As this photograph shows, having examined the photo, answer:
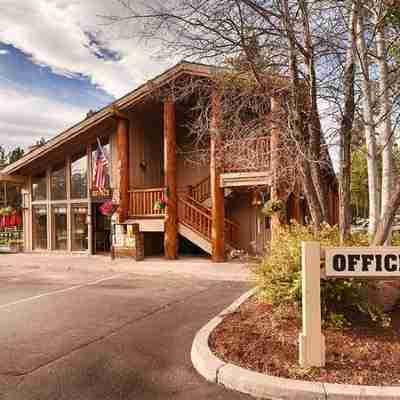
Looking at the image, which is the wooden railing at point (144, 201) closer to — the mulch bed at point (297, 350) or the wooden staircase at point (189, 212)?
the wooden staircase at point (189, 212)

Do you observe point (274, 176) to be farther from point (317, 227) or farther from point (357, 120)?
point (317, 227)

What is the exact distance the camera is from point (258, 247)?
13.6 metres

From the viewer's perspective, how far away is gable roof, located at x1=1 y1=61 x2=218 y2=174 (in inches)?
429

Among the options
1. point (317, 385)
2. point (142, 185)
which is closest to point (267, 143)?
point (142, 185)

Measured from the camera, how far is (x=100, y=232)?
15.3m

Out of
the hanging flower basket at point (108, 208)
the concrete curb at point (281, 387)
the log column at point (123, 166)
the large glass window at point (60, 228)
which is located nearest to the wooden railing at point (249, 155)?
the log column at point (123, 166)

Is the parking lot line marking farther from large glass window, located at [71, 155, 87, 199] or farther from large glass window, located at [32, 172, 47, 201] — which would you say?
large glass window, located at [32, 172, 47, 201]

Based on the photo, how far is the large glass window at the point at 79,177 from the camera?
48.5 ft

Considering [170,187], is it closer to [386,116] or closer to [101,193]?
[101,193]

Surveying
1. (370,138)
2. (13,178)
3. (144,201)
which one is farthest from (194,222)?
(13,178)

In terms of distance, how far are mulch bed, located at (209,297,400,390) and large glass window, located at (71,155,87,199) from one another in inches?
451

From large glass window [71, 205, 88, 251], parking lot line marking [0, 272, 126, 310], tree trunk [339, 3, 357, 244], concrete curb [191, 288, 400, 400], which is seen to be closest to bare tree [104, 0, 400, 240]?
tree trunk [339, 3, 357, 244]

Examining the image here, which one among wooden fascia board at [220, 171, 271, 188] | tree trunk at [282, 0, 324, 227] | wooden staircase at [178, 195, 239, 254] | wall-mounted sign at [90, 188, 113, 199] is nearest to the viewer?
tree trunk at [282, 0, 324, 227]

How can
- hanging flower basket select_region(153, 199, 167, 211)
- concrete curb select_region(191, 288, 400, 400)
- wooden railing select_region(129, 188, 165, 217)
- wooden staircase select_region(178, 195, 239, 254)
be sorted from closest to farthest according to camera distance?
concrete curb select_region(191, 288, 400, 400) < wooden staircase select_region(178, 195, 239, 254) < hanging flower basket select_region(153, 199, 167, 211) < wooden railing select_region(129, 188, 165, 217)
